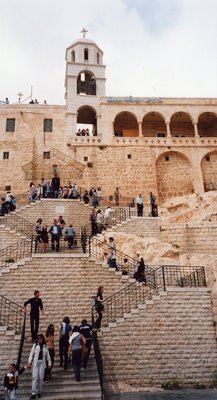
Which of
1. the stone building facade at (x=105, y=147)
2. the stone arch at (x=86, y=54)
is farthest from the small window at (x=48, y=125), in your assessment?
the stone arch at (x=86, y=54)

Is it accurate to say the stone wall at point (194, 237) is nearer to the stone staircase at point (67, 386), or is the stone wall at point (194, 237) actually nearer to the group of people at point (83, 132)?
the stone staircase at point (67, 386)

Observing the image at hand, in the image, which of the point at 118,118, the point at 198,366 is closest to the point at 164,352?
the point at 198,366

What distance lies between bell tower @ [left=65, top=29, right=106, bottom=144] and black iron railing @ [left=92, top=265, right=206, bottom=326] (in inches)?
709

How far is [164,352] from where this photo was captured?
1142cm

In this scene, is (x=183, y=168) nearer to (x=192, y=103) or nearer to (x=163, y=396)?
(x=192, y=103)

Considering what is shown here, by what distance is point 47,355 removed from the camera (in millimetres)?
8961

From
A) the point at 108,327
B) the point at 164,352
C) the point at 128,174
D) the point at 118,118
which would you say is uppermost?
the point at 118,118

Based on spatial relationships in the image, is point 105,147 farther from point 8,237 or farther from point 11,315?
point 11,315

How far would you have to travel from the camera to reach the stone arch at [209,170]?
29.4 m

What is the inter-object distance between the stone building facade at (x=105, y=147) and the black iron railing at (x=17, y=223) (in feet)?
28.9

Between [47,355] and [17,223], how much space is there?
1058cm

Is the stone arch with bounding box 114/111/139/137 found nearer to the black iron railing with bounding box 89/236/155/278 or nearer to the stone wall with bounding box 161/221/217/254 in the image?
the stone wall with bounding box 161/221/217/254

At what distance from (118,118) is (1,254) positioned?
65.7ft

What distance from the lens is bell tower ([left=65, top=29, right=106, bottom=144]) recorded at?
100 ft
